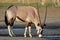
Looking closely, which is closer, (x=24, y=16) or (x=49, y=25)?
(x=24, y=16)

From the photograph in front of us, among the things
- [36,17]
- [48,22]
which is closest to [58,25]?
[48,22]

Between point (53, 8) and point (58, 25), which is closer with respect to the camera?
point (58, 25)

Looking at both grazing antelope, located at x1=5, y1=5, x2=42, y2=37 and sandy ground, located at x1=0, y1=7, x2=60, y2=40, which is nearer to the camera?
grazing antelope, located at x1=5, y1=5, x2=42, y2=37

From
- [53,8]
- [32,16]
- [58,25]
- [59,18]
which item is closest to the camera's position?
[32,16]

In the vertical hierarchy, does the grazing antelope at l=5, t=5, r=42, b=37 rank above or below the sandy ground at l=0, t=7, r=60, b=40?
above

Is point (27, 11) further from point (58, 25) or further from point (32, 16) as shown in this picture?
point (58, 25)

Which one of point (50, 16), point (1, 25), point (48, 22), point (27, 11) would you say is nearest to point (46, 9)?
point (50, 16)

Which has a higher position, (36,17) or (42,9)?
(36,17)

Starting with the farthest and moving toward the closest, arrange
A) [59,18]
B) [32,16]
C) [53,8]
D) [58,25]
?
[53,8] < [59,18] < [58,25] < [32,16]

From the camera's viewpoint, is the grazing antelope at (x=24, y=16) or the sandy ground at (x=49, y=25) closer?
the grazing antelope at (x=24, y=16)

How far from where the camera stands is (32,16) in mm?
16688

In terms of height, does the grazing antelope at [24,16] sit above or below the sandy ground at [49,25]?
above

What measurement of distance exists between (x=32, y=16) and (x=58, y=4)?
9.21 m

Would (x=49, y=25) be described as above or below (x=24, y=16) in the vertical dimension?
below
